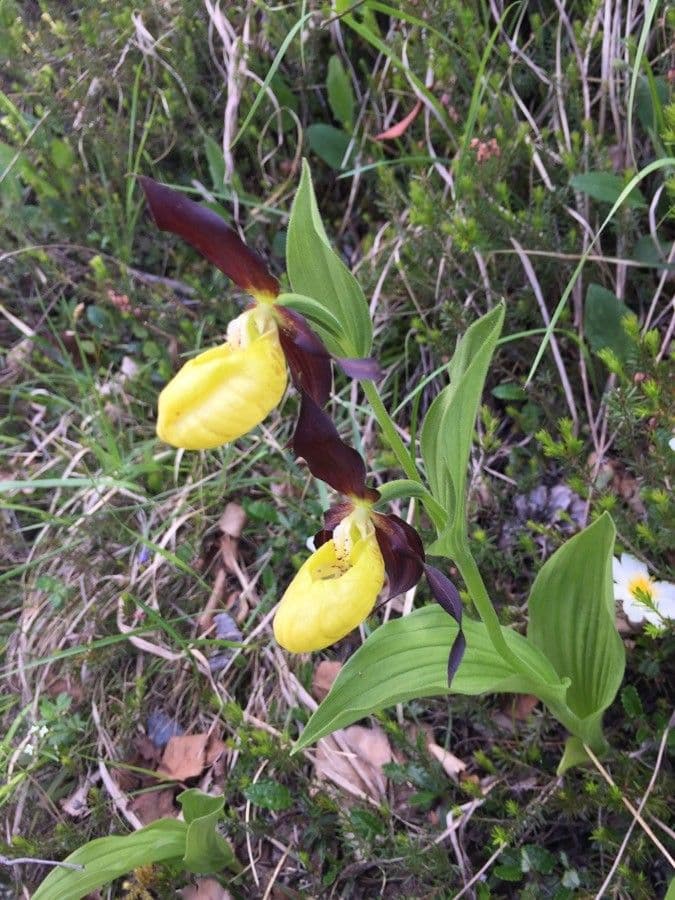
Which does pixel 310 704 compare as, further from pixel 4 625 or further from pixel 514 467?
pixel 4 625

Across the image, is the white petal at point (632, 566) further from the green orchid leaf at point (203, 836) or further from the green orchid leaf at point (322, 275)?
the green orchid leaf at point (203, 836)

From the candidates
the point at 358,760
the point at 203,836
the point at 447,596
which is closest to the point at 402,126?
the point at 447,596

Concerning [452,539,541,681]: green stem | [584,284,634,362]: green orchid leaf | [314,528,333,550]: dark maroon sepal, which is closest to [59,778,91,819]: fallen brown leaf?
[314,528,333,550]: dark maroon sepal

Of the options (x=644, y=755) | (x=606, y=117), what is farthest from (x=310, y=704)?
(x=606, y=117)

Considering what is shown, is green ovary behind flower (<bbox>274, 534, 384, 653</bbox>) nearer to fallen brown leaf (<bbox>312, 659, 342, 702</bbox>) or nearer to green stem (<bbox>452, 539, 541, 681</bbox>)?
green stem (<bbox>452, 539, 541, 681</bbox>)

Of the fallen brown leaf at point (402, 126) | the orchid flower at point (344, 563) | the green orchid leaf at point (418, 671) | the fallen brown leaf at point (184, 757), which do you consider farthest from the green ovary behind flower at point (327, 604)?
the fallen brown leaf at point (402, 126)
